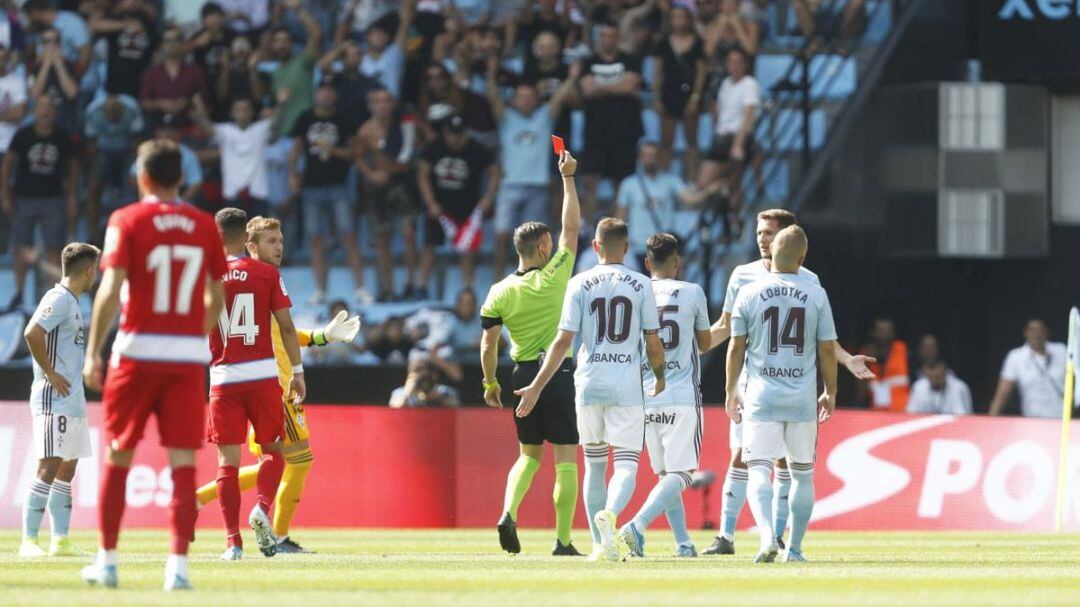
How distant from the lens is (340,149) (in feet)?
75.7

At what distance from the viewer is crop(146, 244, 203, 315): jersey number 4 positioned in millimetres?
9211

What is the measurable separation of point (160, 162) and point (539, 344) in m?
4.14

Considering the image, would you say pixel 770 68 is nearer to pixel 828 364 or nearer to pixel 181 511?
pixel 828 364

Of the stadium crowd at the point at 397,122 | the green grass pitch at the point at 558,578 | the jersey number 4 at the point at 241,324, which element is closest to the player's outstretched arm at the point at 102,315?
the green grass pitch at the point at 558,578

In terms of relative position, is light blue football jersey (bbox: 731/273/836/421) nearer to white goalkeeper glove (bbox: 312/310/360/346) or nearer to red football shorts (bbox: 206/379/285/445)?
white goalkeeper glove (bbox: 312/310/360/346)

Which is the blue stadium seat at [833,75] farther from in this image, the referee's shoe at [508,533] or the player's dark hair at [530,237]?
the referee's shoe at [508,533]

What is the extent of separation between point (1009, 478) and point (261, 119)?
33.6 feet

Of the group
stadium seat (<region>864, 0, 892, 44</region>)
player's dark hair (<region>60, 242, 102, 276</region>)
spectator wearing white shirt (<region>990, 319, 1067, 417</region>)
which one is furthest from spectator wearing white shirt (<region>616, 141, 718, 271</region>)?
player's dark hair (<region>60, 242, 102, 276</region>)

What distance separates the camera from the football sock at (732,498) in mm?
13250

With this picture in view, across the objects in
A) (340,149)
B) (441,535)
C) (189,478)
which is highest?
(340,149)

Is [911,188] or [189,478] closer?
[189,478]

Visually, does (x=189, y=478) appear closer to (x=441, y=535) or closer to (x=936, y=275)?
(x=441, y=535)

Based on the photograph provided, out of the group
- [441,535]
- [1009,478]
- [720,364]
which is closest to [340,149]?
[720,364]

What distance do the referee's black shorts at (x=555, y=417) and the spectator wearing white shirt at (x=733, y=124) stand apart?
952cm
